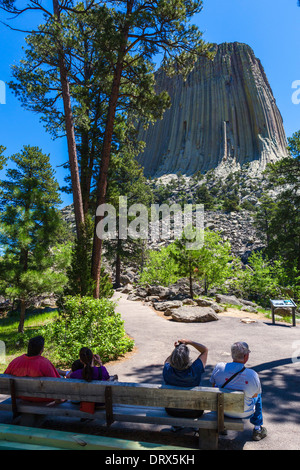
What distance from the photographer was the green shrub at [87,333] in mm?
6227

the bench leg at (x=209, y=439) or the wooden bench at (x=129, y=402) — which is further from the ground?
the wooden bench at (x=129, y=402)

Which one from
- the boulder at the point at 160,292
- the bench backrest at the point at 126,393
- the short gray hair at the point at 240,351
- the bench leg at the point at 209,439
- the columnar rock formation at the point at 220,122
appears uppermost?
the columnar rock formation at the point at 220,122

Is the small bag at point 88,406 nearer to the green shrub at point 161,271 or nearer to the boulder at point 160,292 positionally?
the boulder at point 160,292

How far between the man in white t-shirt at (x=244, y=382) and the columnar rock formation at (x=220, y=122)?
76661mm

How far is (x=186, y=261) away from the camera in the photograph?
16.1m

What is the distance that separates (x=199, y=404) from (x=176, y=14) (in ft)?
32.1

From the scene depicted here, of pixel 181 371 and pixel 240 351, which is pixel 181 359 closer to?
pixel 181 371

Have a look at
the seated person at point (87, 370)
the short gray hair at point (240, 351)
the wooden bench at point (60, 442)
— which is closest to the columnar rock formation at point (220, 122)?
the short gray hair at point (240, 351)

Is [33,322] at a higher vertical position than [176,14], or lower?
lower

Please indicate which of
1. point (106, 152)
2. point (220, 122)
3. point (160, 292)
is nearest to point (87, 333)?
point (106, 152)

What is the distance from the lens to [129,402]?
2975 mm

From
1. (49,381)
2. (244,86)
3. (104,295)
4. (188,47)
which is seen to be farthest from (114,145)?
(244,86)

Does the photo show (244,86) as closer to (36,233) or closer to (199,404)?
(36,233)

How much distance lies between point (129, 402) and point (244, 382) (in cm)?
119
